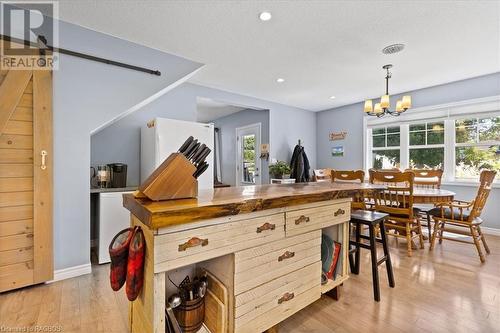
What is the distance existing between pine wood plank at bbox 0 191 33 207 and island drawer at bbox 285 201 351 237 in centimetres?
228

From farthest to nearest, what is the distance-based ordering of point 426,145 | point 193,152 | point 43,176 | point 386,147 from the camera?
point 386,147 → point 426,145 → point 43,176 → point 193,152

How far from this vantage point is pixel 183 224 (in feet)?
3.44

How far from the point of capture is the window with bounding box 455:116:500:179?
12.1 ft

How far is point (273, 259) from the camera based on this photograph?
4.57ft

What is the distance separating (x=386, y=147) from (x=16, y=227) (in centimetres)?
573

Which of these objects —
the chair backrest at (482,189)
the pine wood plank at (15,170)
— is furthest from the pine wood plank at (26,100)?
the chair backrest at (482,189)

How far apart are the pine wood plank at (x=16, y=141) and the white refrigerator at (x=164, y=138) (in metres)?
1.10

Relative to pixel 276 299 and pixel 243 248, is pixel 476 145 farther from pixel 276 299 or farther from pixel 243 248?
pixel 243 248

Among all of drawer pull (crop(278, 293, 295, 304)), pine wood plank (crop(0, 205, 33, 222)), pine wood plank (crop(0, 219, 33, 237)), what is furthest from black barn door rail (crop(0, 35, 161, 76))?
drawer pull (crop(278, 293, 295, 304))

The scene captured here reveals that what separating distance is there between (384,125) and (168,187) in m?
5.00

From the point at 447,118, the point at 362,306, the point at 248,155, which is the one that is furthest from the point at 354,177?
the point at 248,155

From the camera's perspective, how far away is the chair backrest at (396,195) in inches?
108

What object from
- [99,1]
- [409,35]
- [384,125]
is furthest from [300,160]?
[99,1]

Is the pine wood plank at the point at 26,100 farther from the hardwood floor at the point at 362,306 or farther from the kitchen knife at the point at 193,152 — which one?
the kitchen knife at the point at 193,152
